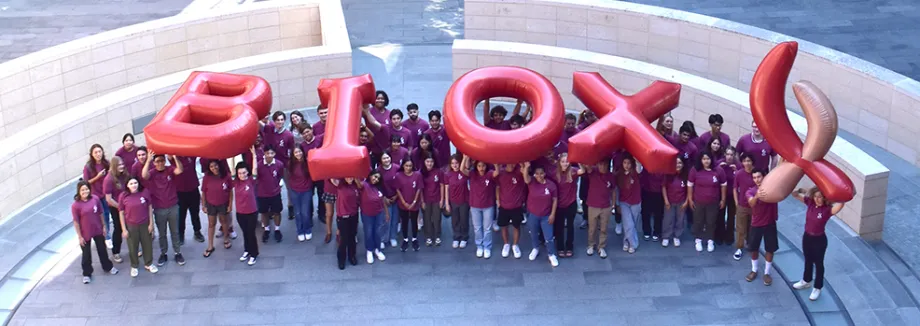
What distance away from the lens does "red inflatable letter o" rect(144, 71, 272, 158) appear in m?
15.4

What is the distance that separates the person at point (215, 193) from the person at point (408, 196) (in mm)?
2483

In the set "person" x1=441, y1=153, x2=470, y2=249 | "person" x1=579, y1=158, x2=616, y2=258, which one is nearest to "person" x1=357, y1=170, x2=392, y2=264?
"person" x1=441, y1=153, x2=470, y2=249

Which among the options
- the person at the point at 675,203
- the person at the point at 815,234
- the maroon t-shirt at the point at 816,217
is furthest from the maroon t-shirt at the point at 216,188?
the maroon t-shirt at the point at 816,217

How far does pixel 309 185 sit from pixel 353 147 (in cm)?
184

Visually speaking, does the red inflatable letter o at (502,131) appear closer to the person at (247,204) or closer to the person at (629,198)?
the person at (629,198)

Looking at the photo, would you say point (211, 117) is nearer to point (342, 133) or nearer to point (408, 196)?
point (342, 133)

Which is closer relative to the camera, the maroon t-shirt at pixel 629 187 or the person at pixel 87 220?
the person at pixel 87 220

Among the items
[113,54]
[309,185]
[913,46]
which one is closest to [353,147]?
[309,185]

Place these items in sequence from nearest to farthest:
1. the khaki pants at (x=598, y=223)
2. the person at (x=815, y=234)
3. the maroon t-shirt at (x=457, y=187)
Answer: the person at (x=815, y=234), the maroon t-shirt at (x=457, y=187), the khaki pants at (x=598, y=223)

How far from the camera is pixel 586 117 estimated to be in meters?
17.1

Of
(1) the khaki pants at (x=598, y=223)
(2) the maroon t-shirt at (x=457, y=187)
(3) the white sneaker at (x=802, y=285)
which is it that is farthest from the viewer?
(1) the khaki pants at (x=598, y=223)

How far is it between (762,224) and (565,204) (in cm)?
277

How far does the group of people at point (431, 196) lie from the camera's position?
51.7 ft

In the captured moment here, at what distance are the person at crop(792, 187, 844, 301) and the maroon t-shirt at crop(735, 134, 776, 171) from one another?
1.42 m
